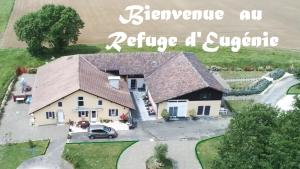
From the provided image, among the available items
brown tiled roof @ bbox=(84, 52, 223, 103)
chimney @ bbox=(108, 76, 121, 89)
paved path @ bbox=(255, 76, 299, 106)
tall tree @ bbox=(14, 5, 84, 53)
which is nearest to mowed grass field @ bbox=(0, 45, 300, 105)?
tall tree @ bbox=(14, 5, 84, 53)

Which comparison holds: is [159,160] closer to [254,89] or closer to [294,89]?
[254,89]

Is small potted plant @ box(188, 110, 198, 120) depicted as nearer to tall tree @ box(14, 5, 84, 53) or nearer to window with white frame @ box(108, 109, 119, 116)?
window with white frame @ box(108, 109, 119, 116)

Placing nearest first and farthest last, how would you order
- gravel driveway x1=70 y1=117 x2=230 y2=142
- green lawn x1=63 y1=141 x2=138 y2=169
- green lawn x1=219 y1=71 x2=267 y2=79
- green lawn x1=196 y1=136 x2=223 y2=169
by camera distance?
green lawn x1=63 y1=141 x2=138 y2=169 < green lawn x1=196 y1=136 x2=223 y2=169 < gravel driveway x1=70 y1=117 x2=230 y2=142 < green lawn x1=219 y1=71 x2=267 y2=79

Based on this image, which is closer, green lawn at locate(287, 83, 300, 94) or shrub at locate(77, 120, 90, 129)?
shrub at locate(77, 120, 90, 129)

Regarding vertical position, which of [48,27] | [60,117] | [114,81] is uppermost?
[48,27]

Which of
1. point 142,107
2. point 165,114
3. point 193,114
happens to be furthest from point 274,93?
point 142,107

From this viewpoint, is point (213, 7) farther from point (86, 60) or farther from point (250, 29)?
point (86, 60)

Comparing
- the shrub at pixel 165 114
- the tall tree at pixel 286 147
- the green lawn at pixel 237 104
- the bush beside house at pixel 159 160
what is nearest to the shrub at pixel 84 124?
the shrub at pixel 165 114

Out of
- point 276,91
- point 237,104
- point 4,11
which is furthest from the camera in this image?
point 4,11
